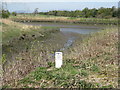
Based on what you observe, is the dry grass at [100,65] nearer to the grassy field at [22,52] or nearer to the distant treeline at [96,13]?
the grassy field at [22,52]

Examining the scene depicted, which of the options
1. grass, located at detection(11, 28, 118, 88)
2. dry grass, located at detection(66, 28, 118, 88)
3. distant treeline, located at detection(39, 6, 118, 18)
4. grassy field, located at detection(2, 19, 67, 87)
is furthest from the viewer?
distant treeline, located at detection(39, 6, 118, 18)

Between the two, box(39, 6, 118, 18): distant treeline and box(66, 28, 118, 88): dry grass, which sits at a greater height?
box(39, 6, 118, 18): distant treeline

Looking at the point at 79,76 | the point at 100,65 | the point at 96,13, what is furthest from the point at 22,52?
the point at 96,13

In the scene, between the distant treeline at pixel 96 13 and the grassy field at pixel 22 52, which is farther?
the distant treeline at pixel 96 13

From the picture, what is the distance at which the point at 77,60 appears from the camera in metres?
7.16

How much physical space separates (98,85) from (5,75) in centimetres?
266

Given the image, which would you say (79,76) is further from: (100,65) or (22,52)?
(22,52)

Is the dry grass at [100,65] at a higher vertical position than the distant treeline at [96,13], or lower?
lower

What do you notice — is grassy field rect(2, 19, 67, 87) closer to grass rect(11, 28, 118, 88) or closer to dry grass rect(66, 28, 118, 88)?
grass rect(11, 28, 118, 88)

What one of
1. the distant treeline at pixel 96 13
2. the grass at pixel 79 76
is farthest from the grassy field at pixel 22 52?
the distant treeline at pixel 96 13

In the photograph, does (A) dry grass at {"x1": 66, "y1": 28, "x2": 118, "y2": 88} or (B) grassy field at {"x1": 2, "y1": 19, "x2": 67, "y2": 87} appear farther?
(B) grassy field at {"x1": 2, "y1": 19, "x2": 67, "y2": 87}

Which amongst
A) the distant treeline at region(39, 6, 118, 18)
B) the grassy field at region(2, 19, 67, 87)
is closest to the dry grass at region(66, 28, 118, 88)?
the grassy field at region(2, 19, 67, 87)

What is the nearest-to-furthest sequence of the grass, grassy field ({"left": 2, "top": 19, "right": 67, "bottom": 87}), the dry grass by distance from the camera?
the grass, the dry grass, grassy field ({"left": 2, "top": 19, "right": 67, "bottom": 87})

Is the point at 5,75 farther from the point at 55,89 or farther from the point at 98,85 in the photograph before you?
the point at 98,85
